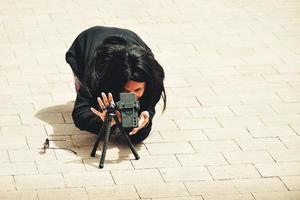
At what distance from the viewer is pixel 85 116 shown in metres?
7.02

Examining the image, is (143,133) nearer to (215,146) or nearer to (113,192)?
(215,146)

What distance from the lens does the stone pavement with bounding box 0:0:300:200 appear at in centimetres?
655

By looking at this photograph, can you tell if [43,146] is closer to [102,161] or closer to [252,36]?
[102,161]

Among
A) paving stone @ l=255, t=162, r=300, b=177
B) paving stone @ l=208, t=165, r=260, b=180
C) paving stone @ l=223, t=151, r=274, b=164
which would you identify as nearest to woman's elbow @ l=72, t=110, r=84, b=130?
paving stone @ l=208, t=165, r=260, b=180

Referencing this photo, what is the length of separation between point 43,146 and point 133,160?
0.85 meters

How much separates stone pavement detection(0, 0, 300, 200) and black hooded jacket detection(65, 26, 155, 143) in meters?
0.23

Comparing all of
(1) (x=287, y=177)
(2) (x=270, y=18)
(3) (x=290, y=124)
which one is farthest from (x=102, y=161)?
(2) (x=270, y=18)

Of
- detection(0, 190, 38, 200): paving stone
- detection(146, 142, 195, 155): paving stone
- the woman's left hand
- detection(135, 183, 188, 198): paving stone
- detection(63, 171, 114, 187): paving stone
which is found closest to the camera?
detection(0, 190, 38, 200): paving stone

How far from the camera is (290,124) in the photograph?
777 cm

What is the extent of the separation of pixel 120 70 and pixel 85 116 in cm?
66

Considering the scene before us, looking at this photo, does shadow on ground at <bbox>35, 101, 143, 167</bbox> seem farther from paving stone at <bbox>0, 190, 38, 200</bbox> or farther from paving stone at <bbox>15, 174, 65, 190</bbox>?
paving stone at <bbox>0, 190, 38, 200</bbox>

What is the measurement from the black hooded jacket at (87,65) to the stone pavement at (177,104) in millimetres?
228

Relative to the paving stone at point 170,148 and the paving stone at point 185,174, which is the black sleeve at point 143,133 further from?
the paving stone at point 185,174

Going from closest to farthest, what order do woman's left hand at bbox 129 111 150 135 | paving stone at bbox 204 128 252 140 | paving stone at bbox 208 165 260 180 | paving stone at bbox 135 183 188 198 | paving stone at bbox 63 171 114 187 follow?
paving stone at bbox 135 183 188 198
paving stone at bbox 63 171 114 187
paving stone at bbox 208 165 260 180
woman's left hand at bbox 129 111 150 135
paving stone at bbox 204 128 252 140
